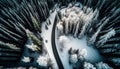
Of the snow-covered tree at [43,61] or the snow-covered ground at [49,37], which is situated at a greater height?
the snow-covered ground at [49,37]

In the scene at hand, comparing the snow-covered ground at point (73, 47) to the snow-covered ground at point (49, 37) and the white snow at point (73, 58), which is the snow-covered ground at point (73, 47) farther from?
the snow-covered ground at point (49, 37)

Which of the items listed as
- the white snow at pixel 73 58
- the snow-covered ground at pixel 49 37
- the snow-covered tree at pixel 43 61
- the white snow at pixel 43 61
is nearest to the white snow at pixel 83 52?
the white snow at pixel 73 58

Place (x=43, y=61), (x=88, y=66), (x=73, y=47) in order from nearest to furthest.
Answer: (x=88, y=66) → (x=43, y=61) → (x=73, y=47)

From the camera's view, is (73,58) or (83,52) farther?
(83,52)

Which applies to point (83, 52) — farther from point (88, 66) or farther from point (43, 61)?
point (43, 61)

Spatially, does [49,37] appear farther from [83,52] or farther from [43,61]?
[83,52]

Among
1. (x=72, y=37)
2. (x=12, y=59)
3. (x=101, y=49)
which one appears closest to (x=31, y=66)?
(x=12, y=59)

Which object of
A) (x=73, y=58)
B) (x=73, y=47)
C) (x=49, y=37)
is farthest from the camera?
(x=49, y=37)

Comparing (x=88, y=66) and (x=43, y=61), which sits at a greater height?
(x=43, y=61)

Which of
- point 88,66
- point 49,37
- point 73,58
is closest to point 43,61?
point 73,58

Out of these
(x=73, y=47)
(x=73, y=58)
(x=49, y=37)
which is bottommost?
(x=73, y=58)

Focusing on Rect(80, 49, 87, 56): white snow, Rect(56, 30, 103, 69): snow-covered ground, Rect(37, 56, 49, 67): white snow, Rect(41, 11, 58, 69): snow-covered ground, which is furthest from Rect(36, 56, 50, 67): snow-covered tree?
Rect(80, 49, 87, 56): white snow

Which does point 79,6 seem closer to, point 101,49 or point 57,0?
point 57,0
